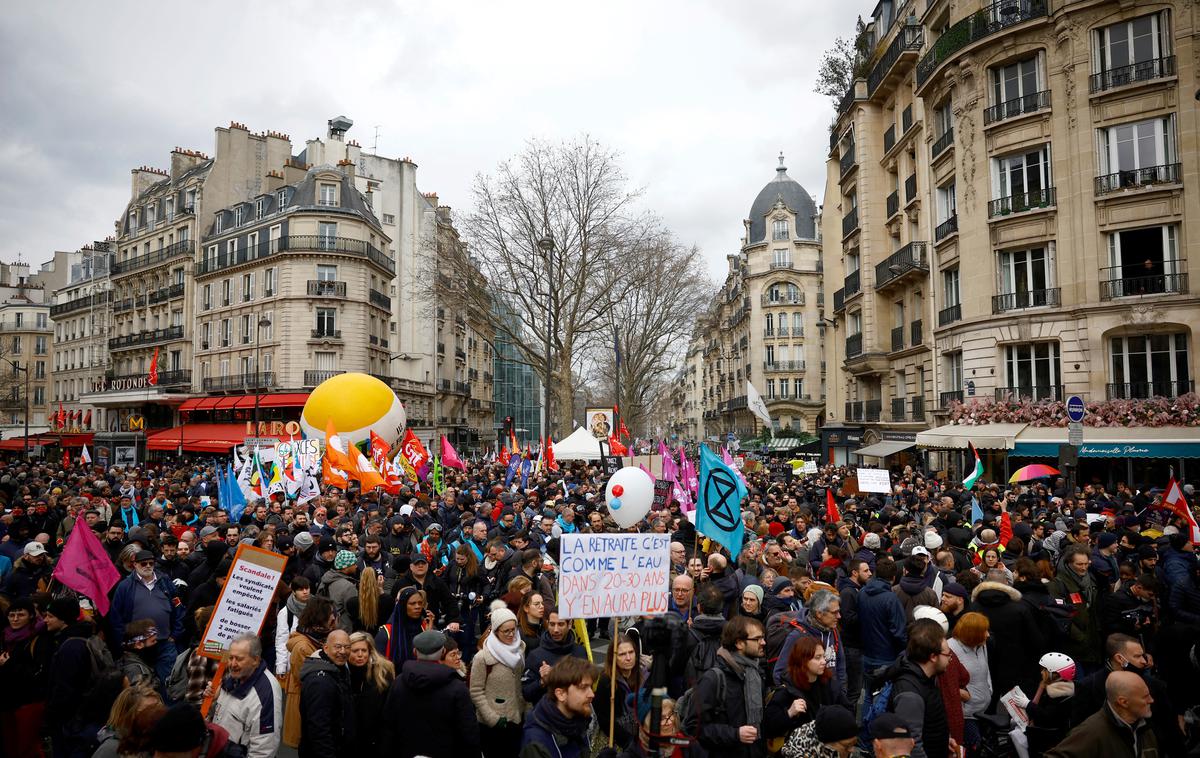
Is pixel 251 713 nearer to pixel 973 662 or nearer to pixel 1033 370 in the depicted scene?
pixel 973 662

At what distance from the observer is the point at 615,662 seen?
16.2ft

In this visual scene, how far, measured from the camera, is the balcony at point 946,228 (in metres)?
24.4

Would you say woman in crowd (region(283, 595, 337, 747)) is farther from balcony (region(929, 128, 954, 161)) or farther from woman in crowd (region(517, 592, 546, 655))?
balcony (region(929, 128, 954, 161))

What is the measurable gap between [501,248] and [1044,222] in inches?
783

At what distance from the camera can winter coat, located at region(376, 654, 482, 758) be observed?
14.2 feet

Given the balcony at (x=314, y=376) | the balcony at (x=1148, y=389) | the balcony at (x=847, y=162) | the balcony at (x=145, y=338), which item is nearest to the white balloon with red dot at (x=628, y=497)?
the balcony at (x=1148, y=389)

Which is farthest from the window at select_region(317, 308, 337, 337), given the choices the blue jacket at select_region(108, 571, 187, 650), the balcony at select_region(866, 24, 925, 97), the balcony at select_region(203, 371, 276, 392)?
the blue jacket at select_region(108, 571, 187, 650)

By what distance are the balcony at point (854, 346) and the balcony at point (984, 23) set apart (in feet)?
38.5

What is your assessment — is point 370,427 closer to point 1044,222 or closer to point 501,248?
point 501,248

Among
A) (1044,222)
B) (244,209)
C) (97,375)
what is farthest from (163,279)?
(1044,222)

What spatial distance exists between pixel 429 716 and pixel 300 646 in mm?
1274

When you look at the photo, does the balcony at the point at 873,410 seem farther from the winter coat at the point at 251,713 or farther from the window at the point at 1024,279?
the winter coat at the point at 251,713

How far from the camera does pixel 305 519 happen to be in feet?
34.9

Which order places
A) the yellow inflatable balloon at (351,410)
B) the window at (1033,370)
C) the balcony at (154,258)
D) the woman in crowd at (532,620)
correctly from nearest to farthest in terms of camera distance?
1. the woman in crowd at (532,620)
2. the yellow inflatable balloon at (351,410)
3. the window at (1033,370)
4. the balcony at (154,258)
